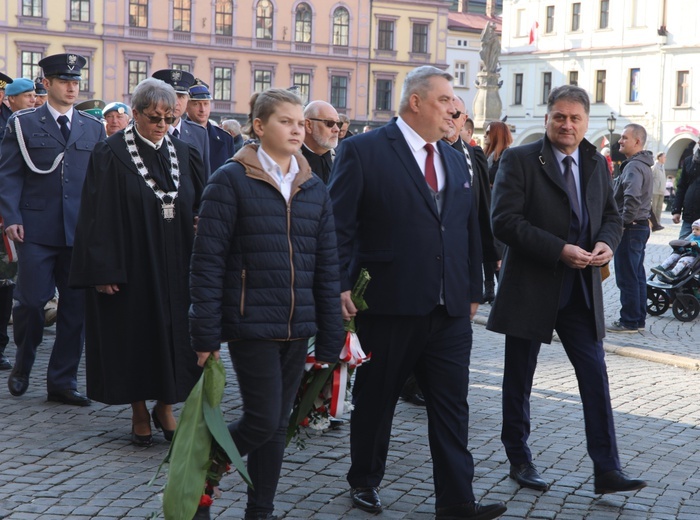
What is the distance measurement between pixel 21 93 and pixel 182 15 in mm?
55112

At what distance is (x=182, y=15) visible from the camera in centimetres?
6341

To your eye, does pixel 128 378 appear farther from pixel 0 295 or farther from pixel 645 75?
pixel 645 75

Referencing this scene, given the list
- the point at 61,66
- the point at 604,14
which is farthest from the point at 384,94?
the point at 61,66

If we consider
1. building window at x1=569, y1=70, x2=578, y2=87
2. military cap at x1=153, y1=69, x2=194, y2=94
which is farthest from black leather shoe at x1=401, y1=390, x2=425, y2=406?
building window at x1=569, y1=70, x2=578, y2=87

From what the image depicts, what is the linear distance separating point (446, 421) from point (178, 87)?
4.97 metres

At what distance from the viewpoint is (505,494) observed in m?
5.58

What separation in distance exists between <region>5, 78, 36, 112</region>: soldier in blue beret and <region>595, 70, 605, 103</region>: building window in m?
54.3

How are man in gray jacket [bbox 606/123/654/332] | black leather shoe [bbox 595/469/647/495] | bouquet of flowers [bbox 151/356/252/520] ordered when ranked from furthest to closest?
1. man in gray jacket [bbox 606/123/654/332]
2. black leather shoe [bbox 595/469/647/495]
3. bouquet of flowers [bbox 151/356/252/520]

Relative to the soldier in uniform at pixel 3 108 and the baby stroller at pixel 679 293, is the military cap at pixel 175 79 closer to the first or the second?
the soldier in uniform at pixel 3 108

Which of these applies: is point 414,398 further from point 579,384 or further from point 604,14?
point 604,14

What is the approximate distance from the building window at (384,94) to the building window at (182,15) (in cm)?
1165

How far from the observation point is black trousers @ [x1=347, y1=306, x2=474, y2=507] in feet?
16.6

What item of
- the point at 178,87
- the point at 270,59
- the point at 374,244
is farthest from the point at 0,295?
the point at 270,59

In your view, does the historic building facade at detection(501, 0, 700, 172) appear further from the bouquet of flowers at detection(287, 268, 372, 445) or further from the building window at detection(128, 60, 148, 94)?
the bouquet of flowers at detection(287, 268, 372, 445)
